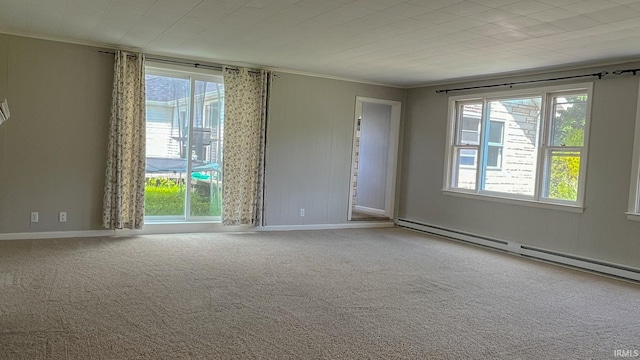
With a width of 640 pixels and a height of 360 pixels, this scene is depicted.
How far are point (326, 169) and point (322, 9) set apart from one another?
398 cm

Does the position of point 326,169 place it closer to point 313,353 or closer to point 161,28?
point 161,28

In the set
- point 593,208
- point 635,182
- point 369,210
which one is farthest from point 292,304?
point 369,210

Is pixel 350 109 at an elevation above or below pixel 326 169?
above

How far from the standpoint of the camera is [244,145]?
283 inches

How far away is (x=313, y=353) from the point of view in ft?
9.93

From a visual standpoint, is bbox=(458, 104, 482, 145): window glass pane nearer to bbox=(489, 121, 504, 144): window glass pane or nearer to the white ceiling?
bbox=(489, 121, 504, 144): window glass pane

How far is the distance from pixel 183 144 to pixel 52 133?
5.45 ft

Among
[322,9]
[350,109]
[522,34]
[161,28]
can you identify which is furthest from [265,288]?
[350,109]

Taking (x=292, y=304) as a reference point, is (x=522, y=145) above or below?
above

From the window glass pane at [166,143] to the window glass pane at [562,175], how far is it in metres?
4.96

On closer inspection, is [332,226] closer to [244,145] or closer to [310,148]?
[310,148]

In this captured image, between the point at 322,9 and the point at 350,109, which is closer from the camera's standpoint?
the point at 322,9

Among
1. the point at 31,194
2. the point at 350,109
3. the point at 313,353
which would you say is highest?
the point at 350,109

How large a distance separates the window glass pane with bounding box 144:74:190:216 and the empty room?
3 cm
